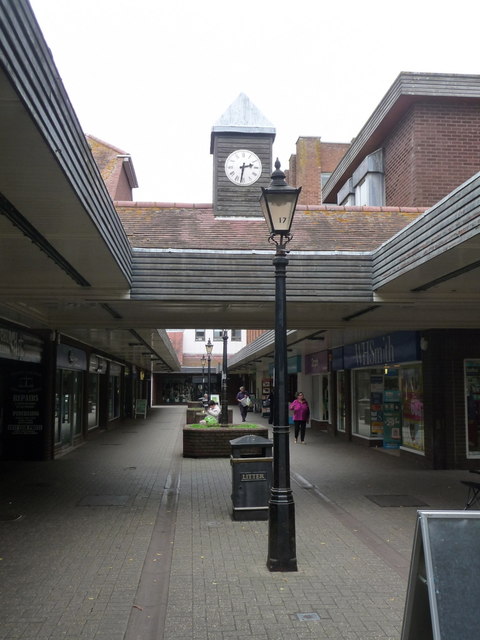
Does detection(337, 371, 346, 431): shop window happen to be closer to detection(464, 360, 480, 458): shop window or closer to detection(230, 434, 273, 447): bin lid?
detection(464, 360, 480, 458): shop window

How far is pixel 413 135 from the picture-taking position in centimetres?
1424

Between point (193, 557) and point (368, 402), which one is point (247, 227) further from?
point (368, 402)

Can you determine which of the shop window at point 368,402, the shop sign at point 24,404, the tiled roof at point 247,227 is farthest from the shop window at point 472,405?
the shop sign at point 24,404

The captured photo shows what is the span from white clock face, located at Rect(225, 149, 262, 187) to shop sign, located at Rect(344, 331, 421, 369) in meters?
5.13

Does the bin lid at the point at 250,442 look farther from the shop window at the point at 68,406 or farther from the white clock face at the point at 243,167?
the shop window at the point at 68,406

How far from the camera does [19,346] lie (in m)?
Result: 12.0

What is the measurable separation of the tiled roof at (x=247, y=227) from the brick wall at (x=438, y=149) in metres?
2.81

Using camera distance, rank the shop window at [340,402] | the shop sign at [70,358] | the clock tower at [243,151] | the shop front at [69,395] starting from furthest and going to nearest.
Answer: the shop window at [340,402], the shop front at [69,395], the shop sign at [70,358], the clock tower at [243,151]

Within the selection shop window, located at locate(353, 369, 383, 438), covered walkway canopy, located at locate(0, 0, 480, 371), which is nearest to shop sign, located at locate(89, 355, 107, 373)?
covered walkway canopy, located at locate(0, 0, 480, 371)

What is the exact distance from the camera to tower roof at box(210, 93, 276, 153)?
1211cm

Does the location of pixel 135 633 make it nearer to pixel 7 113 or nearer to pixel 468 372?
pixel 7 113

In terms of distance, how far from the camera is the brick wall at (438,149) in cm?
1398

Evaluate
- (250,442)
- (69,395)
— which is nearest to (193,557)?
(250,442)

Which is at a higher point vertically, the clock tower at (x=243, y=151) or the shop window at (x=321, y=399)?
the clock tower at (x=243, y=151)
